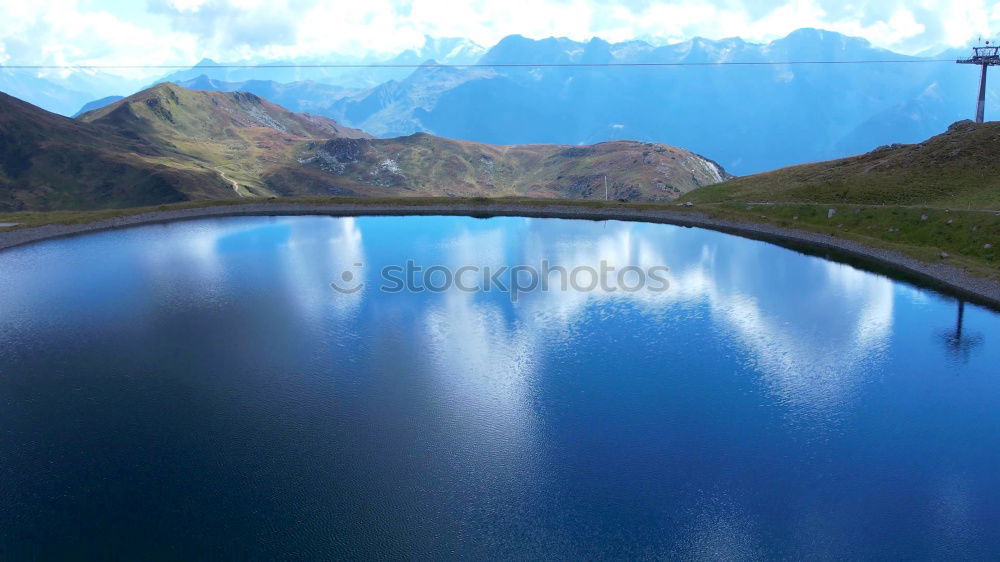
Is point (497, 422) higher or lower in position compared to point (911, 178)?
lower

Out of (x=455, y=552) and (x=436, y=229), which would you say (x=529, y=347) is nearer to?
(x=455, y=552)

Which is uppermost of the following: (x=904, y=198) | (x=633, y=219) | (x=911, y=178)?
(x=911, y=178)

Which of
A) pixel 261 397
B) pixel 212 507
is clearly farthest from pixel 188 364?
Result: pixel 212 507

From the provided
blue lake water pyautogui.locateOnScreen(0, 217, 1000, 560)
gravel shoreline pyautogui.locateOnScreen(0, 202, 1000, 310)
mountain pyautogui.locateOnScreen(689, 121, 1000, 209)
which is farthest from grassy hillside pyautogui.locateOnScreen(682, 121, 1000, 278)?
blue lake water pyautogui.locateOnScreen(0, 217, 1000, 560)

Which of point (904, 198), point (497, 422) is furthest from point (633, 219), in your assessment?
point (497, 422)

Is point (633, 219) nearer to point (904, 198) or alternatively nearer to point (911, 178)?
point (904, 198)

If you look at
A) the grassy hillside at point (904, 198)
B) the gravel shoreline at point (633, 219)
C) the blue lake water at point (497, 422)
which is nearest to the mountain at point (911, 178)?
the grassy hillside at point (904, 198)
